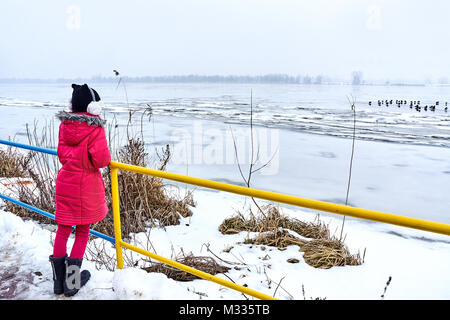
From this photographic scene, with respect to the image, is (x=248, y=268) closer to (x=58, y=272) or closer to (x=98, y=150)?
(x=58, y=272)

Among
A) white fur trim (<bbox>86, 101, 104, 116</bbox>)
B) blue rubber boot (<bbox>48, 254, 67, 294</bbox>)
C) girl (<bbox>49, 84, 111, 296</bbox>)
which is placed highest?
white fur trim (<bbox>86, 101, 104, 116</bbox>)

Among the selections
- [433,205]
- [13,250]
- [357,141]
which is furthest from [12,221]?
[357,141]

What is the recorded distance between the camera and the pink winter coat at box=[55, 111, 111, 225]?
224 cm

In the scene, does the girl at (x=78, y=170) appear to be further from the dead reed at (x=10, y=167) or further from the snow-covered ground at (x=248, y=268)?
the dead reed at (x=10, y=167)

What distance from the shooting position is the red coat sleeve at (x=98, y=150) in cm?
225

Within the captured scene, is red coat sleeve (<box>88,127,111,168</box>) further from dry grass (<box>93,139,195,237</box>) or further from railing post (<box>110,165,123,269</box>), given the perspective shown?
dry grass (<box>93,139,195,237</box>)

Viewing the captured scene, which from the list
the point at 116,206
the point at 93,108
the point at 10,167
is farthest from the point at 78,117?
the point at 10,167

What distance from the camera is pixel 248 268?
4.05 meters

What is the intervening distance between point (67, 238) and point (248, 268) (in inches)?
85.5

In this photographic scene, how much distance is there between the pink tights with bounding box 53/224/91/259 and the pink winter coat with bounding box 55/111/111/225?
0.11m

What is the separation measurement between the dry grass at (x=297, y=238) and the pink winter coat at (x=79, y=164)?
111 inches

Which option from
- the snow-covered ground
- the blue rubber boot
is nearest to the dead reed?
the snow-covered ground

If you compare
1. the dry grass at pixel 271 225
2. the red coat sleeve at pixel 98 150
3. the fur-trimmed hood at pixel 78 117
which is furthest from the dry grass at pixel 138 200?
the fur-trimmed hood at pixel 78 117
